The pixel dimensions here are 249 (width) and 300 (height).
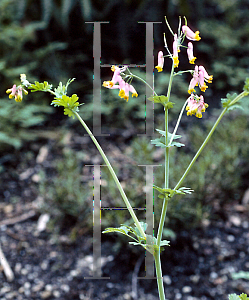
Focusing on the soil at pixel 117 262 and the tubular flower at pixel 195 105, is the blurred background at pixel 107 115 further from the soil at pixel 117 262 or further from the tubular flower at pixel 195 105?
the tubular flower at pixel 195 105

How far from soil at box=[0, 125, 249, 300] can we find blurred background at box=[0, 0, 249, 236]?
0.10m

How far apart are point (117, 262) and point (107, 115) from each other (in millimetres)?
1520

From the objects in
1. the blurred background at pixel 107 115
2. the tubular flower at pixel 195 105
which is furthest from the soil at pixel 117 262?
the tubular flower at pixel 195 105

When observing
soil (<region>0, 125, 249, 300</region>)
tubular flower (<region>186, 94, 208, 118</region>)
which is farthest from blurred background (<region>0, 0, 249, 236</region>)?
tubular flower (<region>186, 94, 208, 118</region>)

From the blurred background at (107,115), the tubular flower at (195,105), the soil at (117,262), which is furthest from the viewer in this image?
the blurred background at (107,115)

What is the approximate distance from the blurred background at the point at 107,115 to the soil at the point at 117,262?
10cm

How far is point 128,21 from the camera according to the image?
316 centimetres

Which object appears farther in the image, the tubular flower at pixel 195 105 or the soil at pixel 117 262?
the soil at pixel 117 262

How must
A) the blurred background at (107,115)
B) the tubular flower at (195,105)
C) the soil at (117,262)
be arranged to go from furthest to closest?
the blurred background at (107,115) < the soil at (117,262) < the tubular flower at (195,105)

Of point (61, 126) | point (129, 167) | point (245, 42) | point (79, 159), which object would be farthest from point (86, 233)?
point (245, 42)

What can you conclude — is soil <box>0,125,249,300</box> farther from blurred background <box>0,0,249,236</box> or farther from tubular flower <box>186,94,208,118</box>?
tubular flower <box>186,94,208,118</box>

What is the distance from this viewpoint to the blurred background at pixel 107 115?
6.17ft

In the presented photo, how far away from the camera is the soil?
4.99 feet

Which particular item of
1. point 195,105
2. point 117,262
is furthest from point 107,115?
point 195,105
